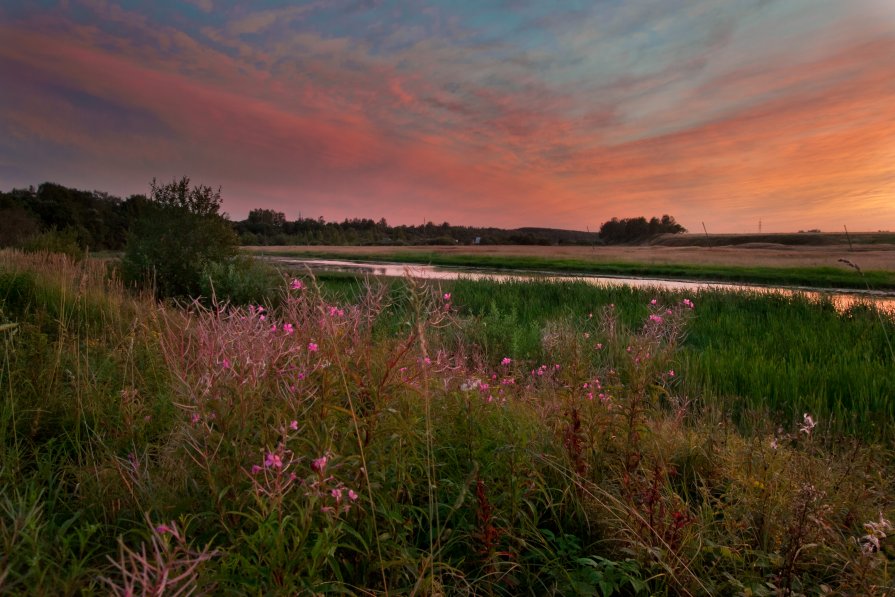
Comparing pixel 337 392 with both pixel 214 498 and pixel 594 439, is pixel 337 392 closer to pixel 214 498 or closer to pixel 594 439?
pixel 214 498

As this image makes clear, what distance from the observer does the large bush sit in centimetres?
1419

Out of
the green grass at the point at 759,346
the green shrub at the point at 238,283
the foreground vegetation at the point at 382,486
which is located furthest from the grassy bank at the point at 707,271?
the green shrub at the point at 238,283

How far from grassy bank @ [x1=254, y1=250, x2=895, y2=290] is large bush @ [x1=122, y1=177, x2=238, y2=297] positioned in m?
14.5

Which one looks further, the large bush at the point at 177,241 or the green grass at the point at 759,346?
the large bush at the point at 177,241

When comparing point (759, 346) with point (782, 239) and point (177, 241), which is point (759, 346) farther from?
point (782, 239)

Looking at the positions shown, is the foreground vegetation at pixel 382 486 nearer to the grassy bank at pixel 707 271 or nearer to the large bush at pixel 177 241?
the large bush at pixel 177 241

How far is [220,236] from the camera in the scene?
15133mm

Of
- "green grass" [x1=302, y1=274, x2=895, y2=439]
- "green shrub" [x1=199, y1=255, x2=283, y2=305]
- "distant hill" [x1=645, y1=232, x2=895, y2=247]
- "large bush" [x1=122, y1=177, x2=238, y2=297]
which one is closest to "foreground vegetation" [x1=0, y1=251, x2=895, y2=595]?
"green grass" [x1=302, y1=274, x2=895, y2=439]

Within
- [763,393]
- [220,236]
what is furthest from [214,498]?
[220,236]

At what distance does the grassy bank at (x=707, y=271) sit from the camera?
2303cm

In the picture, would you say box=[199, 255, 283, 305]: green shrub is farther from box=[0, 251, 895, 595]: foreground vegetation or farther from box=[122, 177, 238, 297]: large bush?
box=[0, 251, 895, 595]: foreground vegetation

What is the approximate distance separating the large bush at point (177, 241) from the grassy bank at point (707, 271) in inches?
572

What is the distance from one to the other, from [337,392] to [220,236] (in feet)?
46.9

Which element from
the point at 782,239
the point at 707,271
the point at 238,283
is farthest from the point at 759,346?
the point at 782,239
